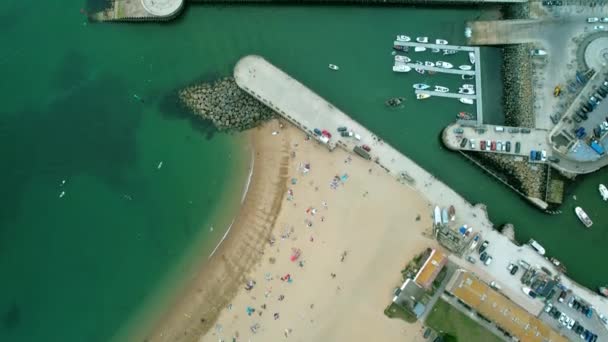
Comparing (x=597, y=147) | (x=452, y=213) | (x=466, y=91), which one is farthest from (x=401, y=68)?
(x=597, y=147)

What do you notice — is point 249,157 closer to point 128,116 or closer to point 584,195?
point 128,116

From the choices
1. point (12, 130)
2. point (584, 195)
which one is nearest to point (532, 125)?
point (584, 195)

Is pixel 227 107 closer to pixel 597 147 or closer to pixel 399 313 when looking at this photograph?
pixel 399 313

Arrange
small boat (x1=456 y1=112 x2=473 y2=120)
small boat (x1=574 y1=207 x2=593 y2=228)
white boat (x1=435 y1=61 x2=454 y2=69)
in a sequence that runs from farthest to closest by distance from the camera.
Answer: white boat (x1=435 y1=61 x2=454 y2=69) < small boat (x1=456 y1=112 x2=473 y2=120) < small boat (x1=574 y1=207 x2=593 y2=228)

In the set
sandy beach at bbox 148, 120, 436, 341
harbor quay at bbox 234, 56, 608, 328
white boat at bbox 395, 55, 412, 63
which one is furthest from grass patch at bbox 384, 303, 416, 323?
white boat at bbox 395, 55, 412, 63

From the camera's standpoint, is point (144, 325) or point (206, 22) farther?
point (206, 22)

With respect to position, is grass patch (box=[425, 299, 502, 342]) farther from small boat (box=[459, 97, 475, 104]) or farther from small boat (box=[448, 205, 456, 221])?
small boat (box=[459, 97, 475, 104])

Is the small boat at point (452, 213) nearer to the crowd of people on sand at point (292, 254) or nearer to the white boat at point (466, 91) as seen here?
the crowd of people on sand at point (292, 254)
